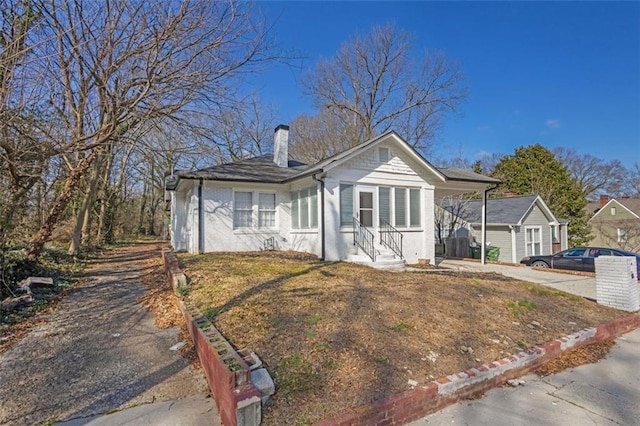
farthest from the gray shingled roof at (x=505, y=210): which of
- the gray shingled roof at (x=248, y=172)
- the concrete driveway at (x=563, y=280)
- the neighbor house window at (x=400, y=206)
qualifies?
the gray shingled roof at (x=248, y=172)

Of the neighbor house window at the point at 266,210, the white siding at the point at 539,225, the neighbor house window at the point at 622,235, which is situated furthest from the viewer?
the neighbor house window at the point at 622,235

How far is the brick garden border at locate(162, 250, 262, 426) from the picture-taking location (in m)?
2.78

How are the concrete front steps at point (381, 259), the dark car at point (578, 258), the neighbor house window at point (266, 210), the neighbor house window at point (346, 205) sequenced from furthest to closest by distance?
the dark car at point (578, 258) → the neighbor house window at point (266, 210) → the neighbor house window at point (346, 205) → the concrete front steps at point (381, 259)

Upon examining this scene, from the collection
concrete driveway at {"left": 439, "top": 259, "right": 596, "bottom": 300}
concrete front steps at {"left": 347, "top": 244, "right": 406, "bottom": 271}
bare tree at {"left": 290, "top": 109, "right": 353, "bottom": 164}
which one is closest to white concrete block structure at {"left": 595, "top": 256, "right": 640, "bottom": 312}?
concrete driveway at {"left": 439, "top": 259, "right": 596, "bottom": 300}

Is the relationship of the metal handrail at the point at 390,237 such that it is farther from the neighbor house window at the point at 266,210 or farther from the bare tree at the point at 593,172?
the bare tree at the point at 593,172

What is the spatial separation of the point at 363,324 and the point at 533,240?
20.6 meters

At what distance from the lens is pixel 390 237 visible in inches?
472

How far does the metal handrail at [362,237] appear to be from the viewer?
11391 millimetres

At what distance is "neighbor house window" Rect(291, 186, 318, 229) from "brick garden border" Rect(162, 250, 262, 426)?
7674 millimetres

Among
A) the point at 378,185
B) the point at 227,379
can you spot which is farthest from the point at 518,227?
the point at 227,379

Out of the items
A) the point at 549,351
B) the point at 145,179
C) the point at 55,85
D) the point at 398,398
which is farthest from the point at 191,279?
the point at 145,179

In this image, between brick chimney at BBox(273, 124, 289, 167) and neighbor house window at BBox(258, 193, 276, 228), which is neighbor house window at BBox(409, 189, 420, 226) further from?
brick chimney at BBox(273, 124, 289, 167)

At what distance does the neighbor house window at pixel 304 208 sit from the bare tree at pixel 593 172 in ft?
140

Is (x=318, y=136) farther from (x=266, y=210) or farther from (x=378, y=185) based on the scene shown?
(x=378, y=185)
